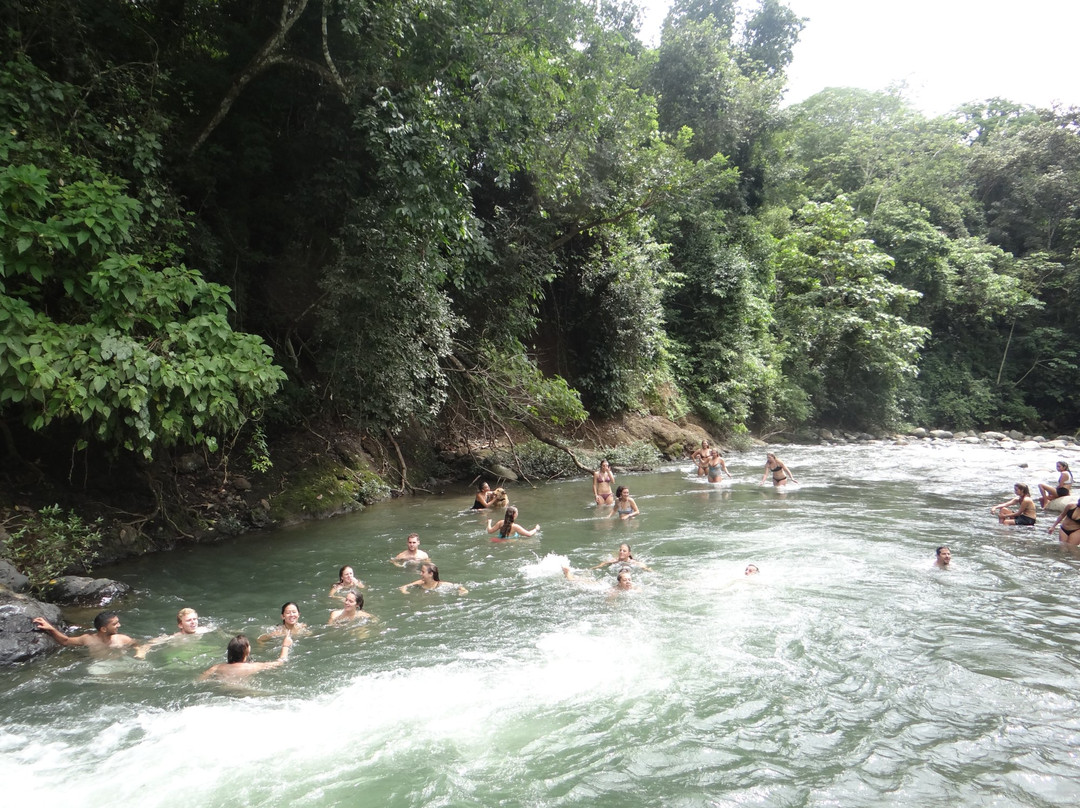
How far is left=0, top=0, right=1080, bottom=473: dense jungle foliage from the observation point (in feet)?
24.7

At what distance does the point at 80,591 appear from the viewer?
25.6ft

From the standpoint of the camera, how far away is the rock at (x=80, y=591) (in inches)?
304

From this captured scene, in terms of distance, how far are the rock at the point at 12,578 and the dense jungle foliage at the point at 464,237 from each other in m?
1.74

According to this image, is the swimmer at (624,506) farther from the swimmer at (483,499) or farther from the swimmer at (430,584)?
the swimmer at (430,584)

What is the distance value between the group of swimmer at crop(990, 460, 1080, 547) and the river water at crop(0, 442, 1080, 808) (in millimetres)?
553

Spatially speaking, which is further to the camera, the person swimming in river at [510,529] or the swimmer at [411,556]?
the person swimming in river at [510,529]

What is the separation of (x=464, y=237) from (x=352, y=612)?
7322mm

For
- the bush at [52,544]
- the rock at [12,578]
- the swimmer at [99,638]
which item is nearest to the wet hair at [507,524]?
the swimmer at [99,638]

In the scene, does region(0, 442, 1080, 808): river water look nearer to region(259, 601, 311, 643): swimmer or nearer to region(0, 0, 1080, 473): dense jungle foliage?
region(259, 601, 311, 643): swimmer

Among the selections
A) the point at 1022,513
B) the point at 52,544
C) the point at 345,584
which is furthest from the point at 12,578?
the point at 1022,513

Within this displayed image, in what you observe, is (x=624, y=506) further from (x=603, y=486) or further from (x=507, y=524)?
(x=507, y=524)

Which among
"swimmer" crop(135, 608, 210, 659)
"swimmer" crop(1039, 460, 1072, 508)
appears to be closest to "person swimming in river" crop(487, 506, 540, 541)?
"swimmer" crop(135, 608, 210, 659)

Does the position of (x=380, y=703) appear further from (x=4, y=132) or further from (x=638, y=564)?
(x=4, y=132)

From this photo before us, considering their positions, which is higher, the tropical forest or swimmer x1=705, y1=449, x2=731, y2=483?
the tropical forest
